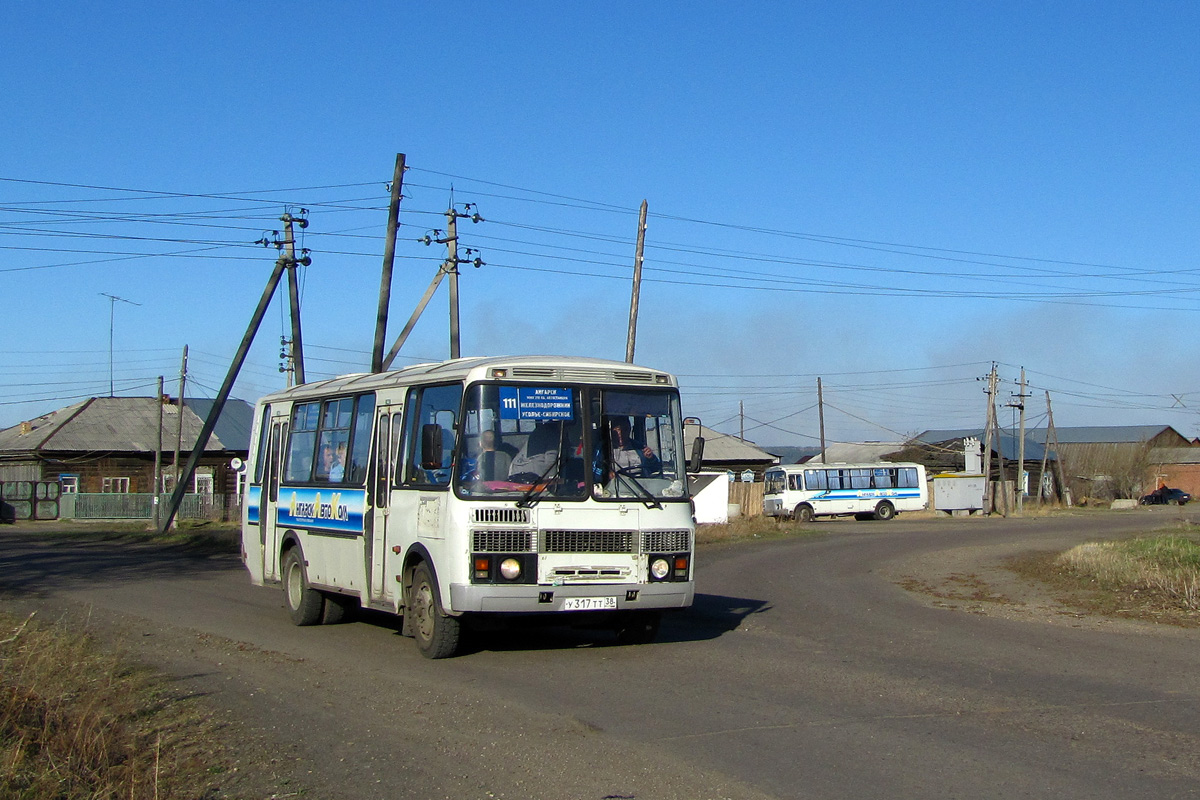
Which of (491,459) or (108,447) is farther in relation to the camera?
(108,447)

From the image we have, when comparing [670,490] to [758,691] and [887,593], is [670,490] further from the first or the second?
[887,593]

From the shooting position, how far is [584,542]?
1030 cm

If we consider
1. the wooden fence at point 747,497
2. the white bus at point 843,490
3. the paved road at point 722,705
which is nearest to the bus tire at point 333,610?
the paved road at point 722,705

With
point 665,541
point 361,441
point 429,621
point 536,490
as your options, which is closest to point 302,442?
point 361,441

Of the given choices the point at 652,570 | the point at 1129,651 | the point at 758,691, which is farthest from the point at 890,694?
the point at 1129,651

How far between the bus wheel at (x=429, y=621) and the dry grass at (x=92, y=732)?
237cm

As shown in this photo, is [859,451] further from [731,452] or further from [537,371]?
[537,371]

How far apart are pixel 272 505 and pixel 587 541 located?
602 cm

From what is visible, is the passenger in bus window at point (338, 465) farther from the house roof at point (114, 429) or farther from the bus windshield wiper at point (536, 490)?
the house roof at point (114, 429)

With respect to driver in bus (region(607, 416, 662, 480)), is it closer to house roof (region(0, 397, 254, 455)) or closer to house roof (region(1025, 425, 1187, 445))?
house roof (region(0, 397, 254, 455))

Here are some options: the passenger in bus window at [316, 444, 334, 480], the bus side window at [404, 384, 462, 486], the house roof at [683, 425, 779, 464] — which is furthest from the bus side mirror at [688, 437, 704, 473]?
the house roof at [683, 425, 779, 464]

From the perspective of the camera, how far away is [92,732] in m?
6.41

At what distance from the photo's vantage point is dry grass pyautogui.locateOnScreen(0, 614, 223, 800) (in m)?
5.53

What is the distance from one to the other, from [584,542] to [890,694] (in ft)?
9.99
